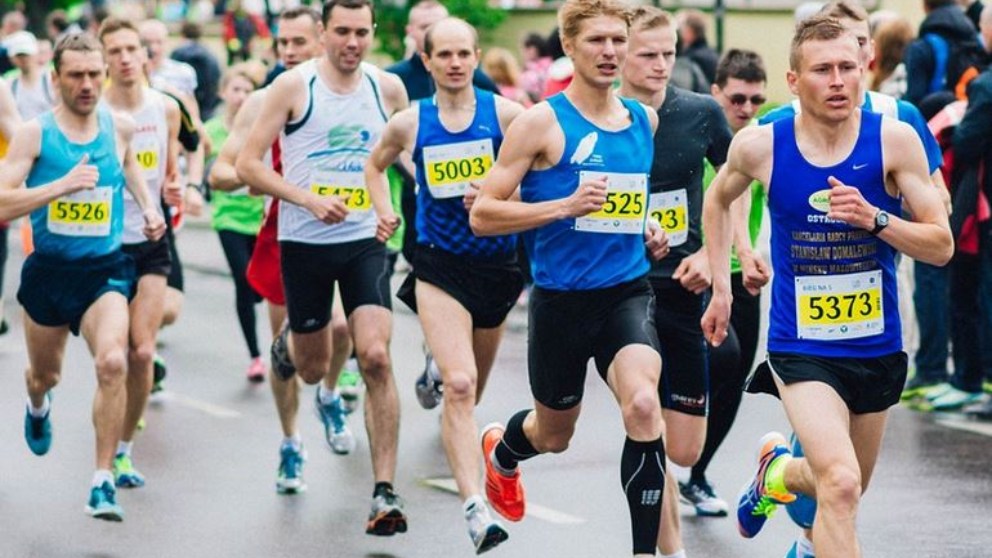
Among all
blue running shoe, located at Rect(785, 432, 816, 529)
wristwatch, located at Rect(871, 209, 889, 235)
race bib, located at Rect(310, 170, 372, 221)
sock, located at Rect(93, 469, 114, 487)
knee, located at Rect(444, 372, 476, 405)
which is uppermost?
wristwatch, located at Rect(871, 209, 889, 235)

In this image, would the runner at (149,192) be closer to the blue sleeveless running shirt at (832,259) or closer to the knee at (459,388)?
the knee at (459,388)

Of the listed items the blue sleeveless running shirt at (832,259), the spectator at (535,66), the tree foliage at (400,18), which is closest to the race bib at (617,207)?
the blue sleeveless running shirt at (832,259)

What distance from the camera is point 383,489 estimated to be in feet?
28.0

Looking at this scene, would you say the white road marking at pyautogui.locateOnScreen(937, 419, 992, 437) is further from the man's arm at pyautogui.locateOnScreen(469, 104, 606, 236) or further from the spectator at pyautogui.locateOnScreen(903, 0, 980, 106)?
the man's arm at pyautogui.locateOnScreen(469, 104, 606, 236)

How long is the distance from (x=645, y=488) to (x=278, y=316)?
4063 millimetres

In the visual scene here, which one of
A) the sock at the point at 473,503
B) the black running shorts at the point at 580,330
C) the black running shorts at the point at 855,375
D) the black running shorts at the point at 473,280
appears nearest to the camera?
the black running shorts at the point at 855,375

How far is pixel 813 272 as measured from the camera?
6.99 metres

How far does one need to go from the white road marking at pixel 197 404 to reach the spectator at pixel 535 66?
765cm

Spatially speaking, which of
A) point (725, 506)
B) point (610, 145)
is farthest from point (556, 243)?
point (725, 506)

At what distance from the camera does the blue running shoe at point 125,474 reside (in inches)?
389

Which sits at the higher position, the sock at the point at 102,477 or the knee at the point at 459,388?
the knee at the point at 459,388

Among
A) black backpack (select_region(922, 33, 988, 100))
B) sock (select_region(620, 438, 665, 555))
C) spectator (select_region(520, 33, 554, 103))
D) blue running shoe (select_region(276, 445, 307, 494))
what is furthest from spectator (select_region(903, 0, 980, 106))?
spectator (select_region(520, 33, 554, 103))

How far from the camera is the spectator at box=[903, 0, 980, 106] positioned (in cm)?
1204

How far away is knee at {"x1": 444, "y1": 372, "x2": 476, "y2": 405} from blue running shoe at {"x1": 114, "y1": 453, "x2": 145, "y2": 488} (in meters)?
2.16
